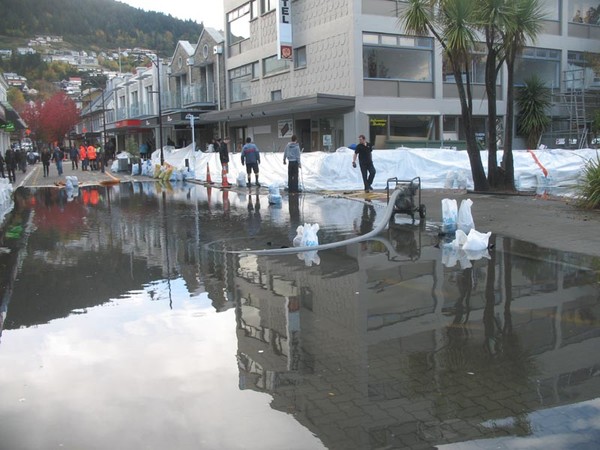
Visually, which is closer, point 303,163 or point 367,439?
point 367,439

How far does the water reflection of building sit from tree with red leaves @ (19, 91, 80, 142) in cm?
8417

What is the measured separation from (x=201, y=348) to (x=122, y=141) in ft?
226

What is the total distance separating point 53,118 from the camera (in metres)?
84.6

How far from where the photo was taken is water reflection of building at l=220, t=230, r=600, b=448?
396cm

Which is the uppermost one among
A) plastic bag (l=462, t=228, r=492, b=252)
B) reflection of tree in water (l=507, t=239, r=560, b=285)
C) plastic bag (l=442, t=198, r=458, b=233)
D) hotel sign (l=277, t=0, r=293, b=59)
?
hotel sign (l=277, t=0, r=293, b=59)

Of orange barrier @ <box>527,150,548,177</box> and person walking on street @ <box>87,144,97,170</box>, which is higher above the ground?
person walking on street @ <box>87,144,97,170</box>

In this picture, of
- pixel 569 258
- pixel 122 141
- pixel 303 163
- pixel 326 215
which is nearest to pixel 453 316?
pixel 569 258

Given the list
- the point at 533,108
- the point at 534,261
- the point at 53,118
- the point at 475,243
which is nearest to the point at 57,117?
the point at 53,118

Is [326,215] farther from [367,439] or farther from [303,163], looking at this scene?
[367,439]

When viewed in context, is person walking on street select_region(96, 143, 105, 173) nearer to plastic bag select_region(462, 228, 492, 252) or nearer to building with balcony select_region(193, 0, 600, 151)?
building with balcony select_region(193, 0, 600, 151)

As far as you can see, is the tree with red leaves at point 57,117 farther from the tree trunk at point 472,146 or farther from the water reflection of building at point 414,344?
the water reflection of building at point 414,344

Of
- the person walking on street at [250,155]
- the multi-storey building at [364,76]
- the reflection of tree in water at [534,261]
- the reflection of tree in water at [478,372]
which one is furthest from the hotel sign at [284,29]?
the reflection of tree in water at [478,372]

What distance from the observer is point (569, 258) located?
28.5 ft

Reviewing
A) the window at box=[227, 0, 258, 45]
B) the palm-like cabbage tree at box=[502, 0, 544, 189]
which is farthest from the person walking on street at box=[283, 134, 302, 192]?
the window at box=[227, 0, 258, 45]
